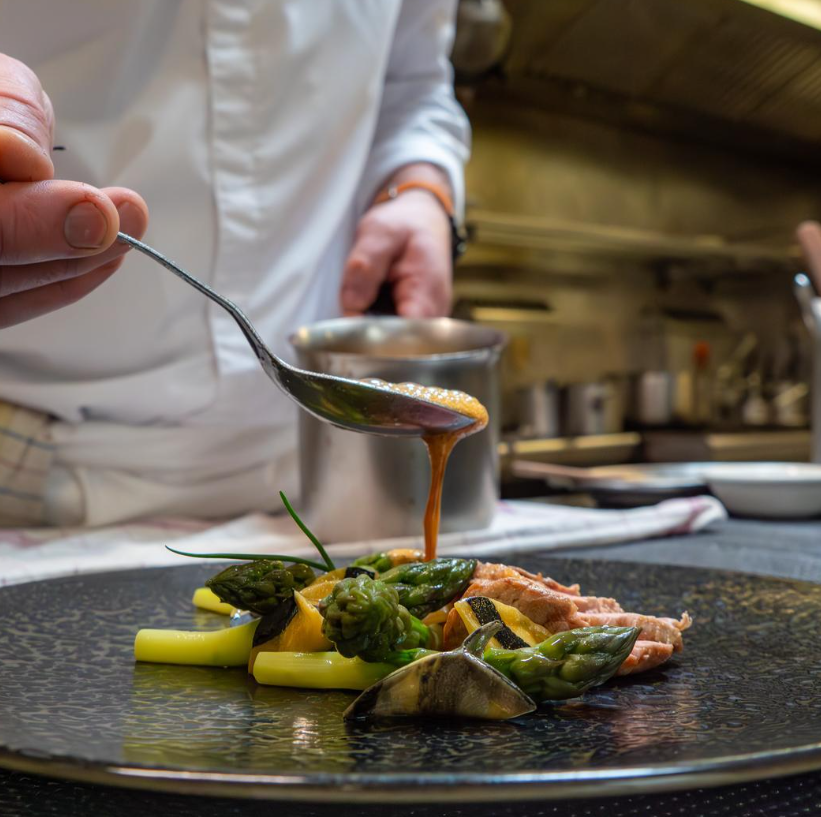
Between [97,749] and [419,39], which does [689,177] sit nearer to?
[419,39]

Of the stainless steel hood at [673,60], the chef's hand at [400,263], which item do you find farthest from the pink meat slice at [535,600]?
the stainless steel hood at [673,60]

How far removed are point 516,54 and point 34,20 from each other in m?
3.41

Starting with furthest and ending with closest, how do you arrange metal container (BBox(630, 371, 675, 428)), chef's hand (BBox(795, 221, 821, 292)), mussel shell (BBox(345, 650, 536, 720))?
1. metal container (BBox(630, 371, 675, 428))
2. chef's hand (BBox(795, 221, 821, 292))
3. mussel shell (BBox(345, 650, 536, 720))

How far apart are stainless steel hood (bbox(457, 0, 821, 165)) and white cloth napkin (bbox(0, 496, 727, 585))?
3.20 metres

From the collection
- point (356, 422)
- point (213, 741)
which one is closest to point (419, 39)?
point (356, 422)

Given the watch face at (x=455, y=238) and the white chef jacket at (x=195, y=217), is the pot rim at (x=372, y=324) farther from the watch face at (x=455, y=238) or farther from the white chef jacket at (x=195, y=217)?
the watch face at (x=455, y=238)

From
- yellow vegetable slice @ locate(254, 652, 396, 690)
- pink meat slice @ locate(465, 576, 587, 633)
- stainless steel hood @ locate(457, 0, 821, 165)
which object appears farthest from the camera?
stainless steel hood @ locate(457, 0, 821, 165)

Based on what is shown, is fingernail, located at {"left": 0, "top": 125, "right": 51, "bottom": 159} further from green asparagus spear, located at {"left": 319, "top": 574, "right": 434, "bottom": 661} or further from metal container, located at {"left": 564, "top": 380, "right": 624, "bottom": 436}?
metal container, located at {"left": 564, "top": 380, "right": 624, "bottom": 436}

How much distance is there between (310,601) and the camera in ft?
2.85

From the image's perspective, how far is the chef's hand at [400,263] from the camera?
5.41 feet

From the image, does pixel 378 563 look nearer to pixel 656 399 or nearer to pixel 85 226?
pixel 85 226

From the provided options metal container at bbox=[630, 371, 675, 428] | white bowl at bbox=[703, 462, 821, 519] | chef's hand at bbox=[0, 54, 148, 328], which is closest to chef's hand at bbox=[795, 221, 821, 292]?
white bowl at bbox=[703, 462, 821, 519]

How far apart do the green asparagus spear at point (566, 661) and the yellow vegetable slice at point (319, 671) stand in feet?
0.31

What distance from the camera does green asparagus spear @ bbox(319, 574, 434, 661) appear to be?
73 cm
